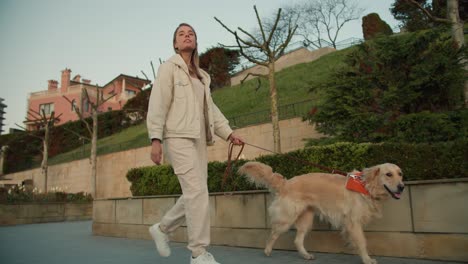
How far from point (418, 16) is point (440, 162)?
2748 centimetres

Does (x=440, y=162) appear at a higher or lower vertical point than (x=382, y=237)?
higher

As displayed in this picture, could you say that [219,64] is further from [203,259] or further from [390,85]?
[203,259]

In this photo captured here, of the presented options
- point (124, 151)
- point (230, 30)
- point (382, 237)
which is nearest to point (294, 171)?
point (382, 237)

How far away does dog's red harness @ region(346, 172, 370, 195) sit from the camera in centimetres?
443

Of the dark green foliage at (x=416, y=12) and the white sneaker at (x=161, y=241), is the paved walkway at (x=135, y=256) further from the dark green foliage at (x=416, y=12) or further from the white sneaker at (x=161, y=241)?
the dark green foliage at (x=416, y=12)

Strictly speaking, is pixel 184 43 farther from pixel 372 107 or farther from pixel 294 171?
pixel 372 107

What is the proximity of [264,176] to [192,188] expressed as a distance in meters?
1.59

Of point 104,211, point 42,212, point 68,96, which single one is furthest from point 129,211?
point 68,96

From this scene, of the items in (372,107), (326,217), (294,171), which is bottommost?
(326,217)

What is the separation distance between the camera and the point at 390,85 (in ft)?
26.8

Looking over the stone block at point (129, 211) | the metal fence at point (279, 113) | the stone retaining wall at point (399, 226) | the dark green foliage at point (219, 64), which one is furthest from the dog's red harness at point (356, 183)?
the dark green foliage at point (219, 64)

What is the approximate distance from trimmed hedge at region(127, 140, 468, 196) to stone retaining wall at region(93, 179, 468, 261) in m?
0.32

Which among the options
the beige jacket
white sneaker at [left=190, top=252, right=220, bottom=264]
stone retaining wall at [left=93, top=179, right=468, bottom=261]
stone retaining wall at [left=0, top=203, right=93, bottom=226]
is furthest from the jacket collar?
stone retaining wall at [left=0, top=203, right=93, bottom=226]

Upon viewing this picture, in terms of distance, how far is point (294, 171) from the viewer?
6.11 metres
